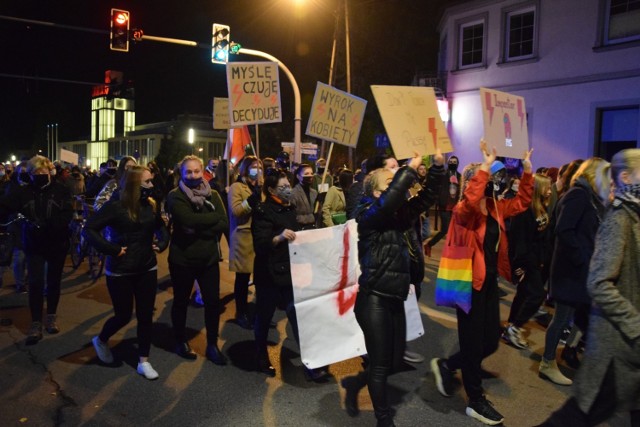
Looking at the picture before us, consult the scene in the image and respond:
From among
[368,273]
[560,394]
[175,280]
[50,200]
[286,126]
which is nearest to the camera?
[368,273]

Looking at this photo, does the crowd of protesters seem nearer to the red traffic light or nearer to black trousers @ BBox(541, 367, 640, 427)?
black trousers @ BBox(541, 367, 640, 427)

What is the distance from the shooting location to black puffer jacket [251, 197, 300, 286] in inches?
209

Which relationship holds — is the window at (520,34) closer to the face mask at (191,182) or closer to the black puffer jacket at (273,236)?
the black puffer jacket at (273,236)

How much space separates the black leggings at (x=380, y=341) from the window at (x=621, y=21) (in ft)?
56.6

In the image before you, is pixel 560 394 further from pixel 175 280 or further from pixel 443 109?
pixel 443 109

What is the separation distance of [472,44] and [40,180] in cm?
1910

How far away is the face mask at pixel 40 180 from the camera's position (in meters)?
6.30

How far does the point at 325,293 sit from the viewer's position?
4.98 metres

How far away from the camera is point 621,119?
18.2 meters

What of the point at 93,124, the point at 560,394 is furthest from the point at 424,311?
the point at 93,124

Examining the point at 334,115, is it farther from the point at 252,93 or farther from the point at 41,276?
the point at 41,276

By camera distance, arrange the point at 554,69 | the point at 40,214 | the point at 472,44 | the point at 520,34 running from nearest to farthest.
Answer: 1. the point at 40,214
2. the point at 554,69
3. the point at 520,34
4. the point at 472,44

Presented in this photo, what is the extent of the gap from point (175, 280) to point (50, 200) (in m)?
1.90

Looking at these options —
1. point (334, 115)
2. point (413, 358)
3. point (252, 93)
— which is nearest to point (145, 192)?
point (252, 93)
